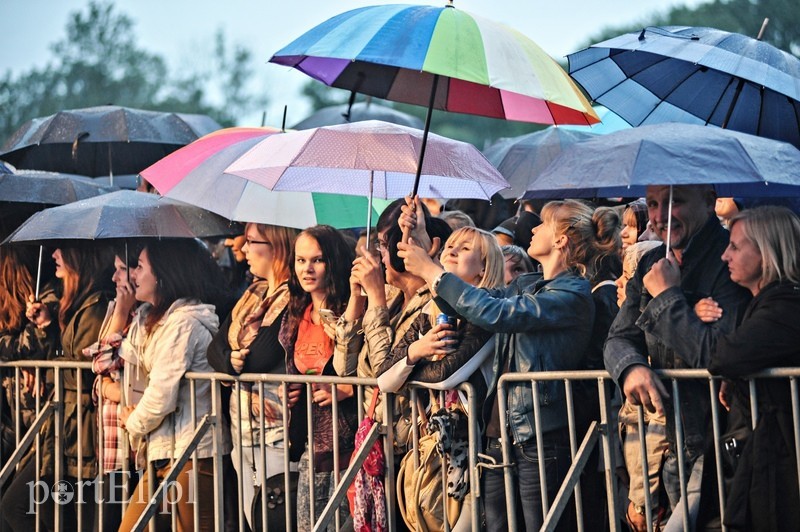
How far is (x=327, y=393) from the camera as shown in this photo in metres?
6.88

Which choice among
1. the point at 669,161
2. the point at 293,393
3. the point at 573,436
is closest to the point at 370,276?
the point at 293,393

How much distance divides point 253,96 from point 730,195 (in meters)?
72.4

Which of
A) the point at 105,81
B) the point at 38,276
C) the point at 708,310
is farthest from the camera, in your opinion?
the point at 105,81

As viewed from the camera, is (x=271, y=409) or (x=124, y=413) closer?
(x=271, y=409)

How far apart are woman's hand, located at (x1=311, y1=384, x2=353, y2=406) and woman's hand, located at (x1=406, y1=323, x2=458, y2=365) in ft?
2.52

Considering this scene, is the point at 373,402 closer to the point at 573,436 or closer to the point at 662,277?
the point at 573,436

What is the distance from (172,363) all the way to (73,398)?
1.33 metres

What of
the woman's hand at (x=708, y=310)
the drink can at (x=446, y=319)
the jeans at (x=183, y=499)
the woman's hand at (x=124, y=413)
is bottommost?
the jeans at (x=183, y=499)

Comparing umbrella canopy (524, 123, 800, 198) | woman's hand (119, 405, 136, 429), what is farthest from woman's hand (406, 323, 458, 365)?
woman's hand (119, 405, 136, 429)

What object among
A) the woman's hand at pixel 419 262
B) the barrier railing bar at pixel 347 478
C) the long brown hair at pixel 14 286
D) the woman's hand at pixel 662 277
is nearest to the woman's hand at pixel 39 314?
the long brown hair at pixel 14 286

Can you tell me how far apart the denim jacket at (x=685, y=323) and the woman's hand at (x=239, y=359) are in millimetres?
2467

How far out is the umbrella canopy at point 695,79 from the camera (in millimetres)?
6051

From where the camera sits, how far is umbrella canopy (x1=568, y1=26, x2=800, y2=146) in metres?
6.05

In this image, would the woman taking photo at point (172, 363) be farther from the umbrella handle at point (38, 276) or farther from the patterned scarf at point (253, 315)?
the umbrella handle at point (38, 276)
